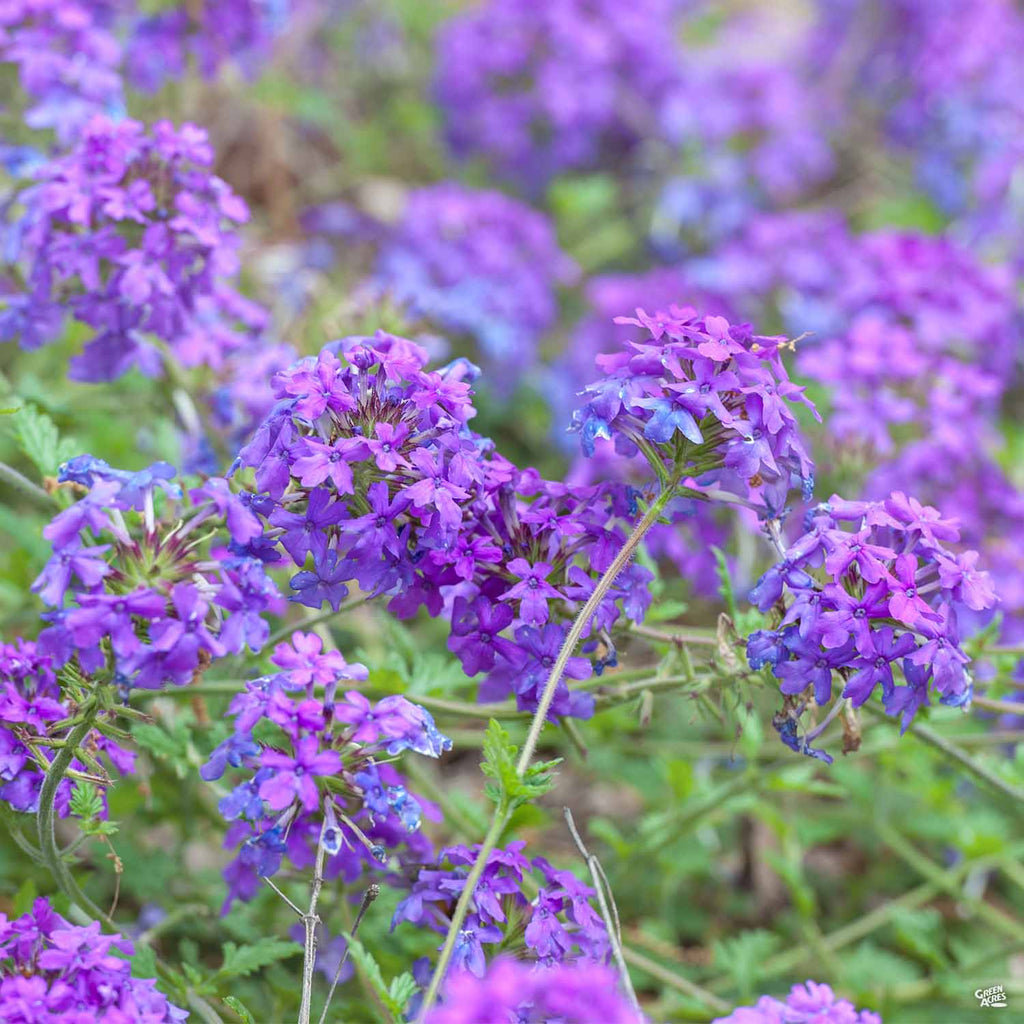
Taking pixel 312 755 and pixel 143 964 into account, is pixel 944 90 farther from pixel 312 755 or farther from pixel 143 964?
pixel 143 964

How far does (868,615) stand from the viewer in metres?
2.02

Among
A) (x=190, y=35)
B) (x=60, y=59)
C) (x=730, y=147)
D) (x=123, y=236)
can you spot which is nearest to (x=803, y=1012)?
(x=123, y=236)

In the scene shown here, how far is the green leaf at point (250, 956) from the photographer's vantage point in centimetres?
222

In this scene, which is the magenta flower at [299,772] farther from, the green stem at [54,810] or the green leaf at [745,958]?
the green leaf at [745,958]

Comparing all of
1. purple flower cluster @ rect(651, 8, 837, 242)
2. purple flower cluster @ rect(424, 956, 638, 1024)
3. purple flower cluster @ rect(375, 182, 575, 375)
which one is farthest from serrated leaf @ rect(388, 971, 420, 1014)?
purple flower cluster @ rect(651, 8, 837, 242)

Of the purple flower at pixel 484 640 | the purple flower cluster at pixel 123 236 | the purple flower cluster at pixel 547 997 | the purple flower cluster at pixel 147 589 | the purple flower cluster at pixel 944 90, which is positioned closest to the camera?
the purple flower cluster at pixel 547 997

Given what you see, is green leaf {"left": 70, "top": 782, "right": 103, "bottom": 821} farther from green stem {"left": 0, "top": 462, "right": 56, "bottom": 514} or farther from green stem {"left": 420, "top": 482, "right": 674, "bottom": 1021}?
green stem {"left": 0, "top": 462, "right": 56, "bottom": 514}

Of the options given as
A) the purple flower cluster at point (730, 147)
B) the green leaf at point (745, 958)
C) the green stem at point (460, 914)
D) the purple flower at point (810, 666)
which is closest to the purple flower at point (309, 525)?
the green stem at point (460, 914)

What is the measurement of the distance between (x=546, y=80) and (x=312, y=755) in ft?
14.7

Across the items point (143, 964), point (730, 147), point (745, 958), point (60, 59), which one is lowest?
point (745, 958)

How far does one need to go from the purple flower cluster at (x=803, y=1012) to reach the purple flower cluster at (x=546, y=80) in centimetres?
442

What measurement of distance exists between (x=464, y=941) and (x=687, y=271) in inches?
148

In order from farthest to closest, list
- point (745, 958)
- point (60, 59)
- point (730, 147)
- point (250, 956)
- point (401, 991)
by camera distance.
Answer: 1. point (730, 147)
2. point (60, 59)
3. point (745, 958)
4. point (250, 956)
5. point (401, 991)

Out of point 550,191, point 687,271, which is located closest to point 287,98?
point 550,191
